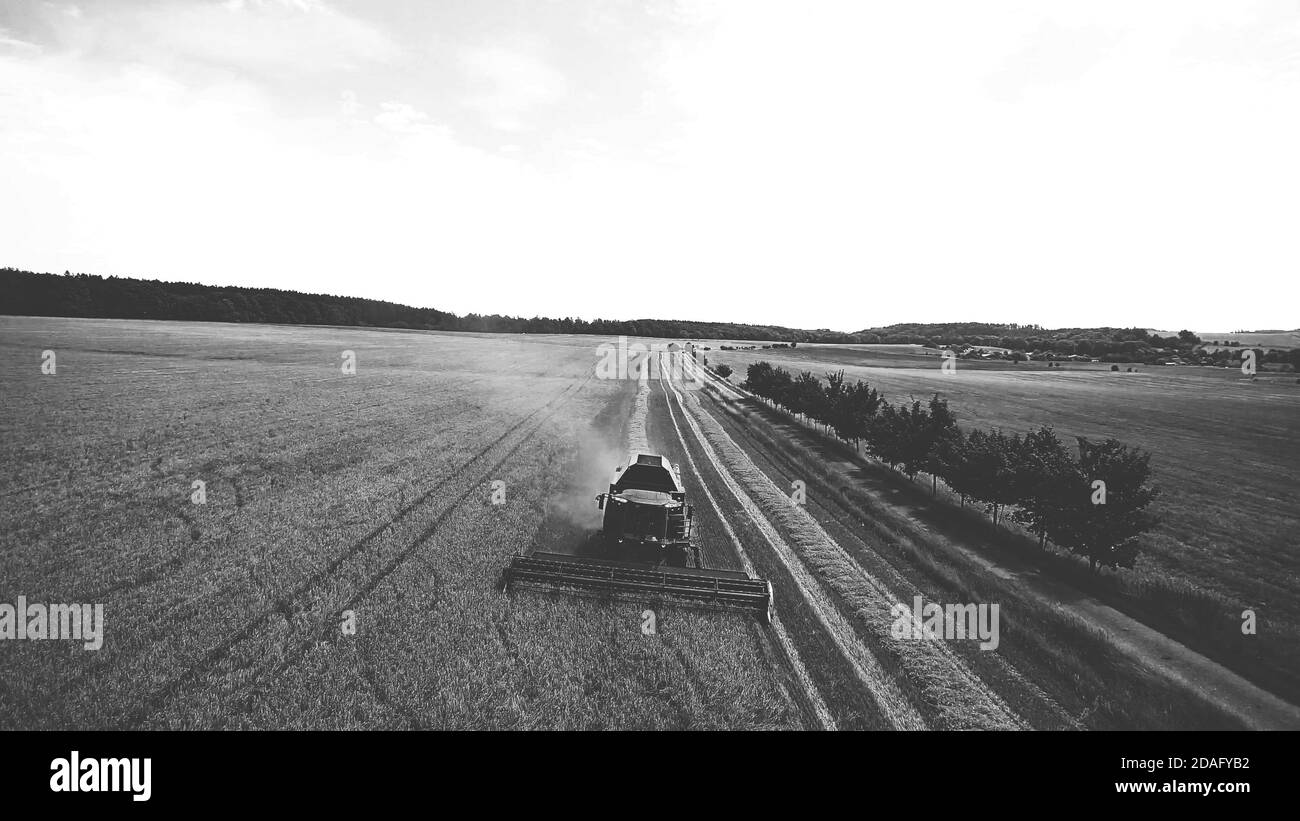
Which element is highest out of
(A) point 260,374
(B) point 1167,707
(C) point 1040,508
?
(A) point 260,374

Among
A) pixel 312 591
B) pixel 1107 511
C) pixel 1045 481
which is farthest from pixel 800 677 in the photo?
pixel 1045 481

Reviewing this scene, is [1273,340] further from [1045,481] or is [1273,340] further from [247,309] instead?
[247,309]

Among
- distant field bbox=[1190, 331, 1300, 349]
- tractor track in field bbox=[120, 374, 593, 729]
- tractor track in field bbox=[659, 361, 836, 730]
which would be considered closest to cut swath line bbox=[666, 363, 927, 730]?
tractor track in field bbox=[659, 361, 836, 730]

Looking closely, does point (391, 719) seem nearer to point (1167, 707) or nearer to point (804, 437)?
point (1167, 707)

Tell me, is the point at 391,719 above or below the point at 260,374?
below

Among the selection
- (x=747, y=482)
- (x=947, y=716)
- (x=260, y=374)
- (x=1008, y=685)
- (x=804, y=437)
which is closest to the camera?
(x=947, y=716)
